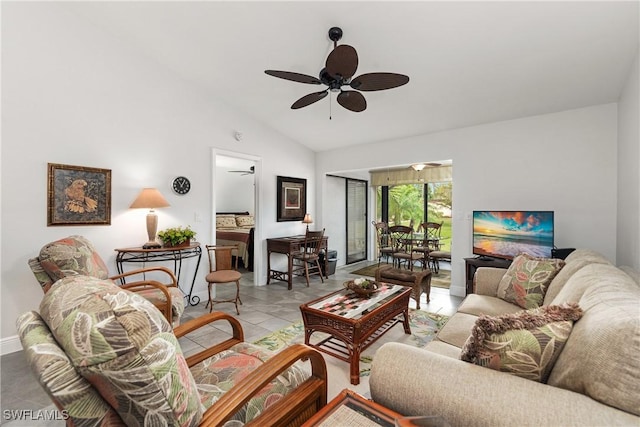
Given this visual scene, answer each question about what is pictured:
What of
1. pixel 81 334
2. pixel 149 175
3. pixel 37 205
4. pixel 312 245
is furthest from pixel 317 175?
pixel 81 334

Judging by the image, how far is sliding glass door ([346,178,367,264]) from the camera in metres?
6.63

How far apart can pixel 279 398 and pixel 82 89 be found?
368 centimetres

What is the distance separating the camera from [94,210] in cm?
312

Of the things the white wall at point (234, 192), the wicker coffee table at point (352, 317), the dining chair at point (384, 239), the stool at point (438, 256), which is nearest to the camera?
the wicker coffee table at point (352, 317)

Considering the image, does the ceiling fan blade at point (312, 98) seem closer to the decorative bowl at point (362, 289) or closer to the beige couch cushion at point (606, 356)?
the decorative bowl at point (362, 289)

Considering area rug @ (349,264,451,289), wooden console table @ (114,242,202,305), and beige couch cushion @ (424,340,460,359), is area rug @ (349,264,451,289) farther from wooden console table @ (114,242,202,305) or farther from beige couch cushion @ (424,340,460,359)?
beige couch cushion @ (424,340,460,359)

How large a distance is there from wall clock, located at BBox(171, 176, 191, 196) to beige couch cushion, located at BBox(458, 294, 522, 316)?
141 inches

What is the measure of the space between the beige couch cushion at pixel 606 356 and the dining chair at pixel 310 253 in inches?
157

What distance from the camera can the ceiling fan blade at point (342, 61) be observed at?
2.10m

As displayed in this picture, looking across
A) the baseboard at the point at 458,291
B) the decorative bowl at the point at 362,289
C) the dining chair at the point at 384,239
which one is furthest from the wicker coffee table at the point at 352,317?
the dining chair at the point at 384,239

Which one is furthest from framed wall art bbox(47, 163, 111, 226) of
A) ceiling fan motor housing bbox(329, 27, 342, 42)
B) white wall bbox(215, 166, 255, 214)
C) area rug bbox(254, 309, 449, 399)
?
white wall bbox(215, 166, 255, 214)

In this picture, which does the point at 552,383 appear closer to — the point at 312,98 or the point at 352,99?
the point at 352,99

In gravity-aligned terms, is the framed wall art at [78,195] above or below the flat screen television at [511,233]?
above

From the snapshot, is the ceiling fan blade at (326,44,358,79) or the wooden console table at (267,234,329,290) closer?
the ceiling fan blade at (326,44,358,79)
